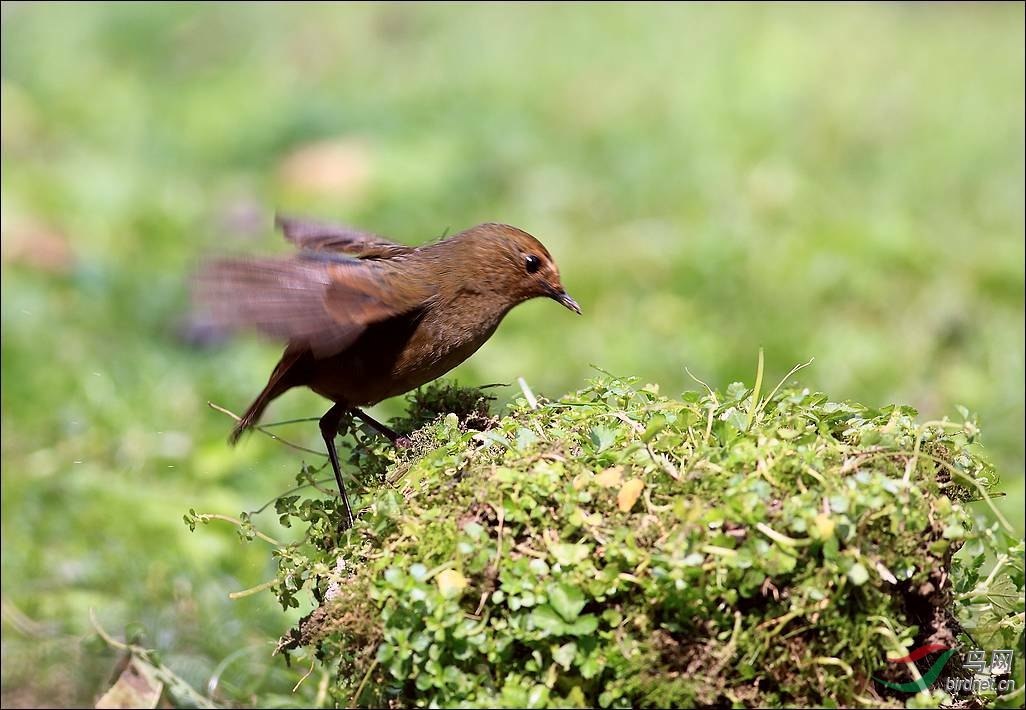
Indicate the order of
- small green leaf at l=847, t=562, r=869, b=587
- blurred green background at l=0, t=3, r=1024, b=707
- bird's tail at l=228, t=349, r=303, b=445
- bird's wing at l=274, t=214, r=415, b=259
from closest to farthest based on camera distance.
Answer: small green leaf at l=847, t=562, r=869, b=587
bird's tail at l=228, t=349, r=303, b=445
bird's wing at l=274, t=214, r=415, b=259
blurred green background at l=0, t=3, r=1024, b=707

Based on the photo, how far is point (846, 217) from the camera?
9445 millimetres

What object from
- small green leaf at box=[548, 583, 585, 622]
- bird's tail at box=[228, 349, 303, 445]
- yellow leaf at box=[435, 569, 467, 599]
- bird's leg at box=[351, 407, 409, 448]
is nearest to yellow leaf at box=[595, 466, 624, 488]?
small green leaf at box=[548, 583, 585, 622]

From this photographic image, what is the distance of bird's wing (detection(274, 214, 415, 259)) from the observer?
181 inches

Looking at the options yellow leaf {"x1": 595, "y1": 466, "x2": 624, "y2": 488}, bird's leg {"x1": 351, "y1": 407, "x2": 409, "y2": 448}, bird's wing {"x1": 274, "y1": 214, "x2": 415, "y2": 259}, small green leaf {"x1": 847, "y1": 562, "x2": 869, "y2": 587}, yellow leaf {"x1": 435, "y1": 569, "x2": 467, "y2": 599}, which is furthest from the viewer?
bird's wing {"x1": 274, "y1": 214, "x2": 415, "y2": 259}

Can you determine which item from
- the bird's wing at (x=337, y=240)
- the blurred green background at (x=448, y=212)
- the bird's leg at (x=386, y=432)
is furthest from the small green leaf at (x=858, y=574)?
the blurred green background at (x=448, y=212)

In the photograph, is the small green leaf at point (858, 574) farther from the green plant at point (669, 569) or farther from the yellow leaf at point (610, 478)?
the yellow leaf at point (610, 478)

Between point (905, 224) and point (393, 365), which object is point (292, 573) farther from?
point (905, 224)

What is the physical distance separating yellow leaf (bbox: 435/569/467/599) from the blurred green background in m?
1.76

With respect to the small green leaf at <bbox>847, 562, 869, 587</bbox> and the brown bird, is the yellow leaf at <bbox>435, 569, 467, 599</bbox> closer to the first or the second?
the brown bird

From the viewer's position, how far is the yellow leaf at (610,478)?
10.5ft

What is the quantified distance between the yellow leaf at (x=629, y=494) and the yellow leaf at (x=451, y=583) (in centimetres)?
41

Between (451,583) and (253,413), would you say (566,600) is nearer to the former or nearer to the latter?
(451,583)

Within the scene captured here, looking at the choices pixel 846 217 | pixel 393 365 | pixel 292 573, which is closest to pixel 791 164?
pixel 846 217

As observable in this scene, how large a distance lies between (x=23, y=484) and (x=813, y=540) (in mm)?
4891
